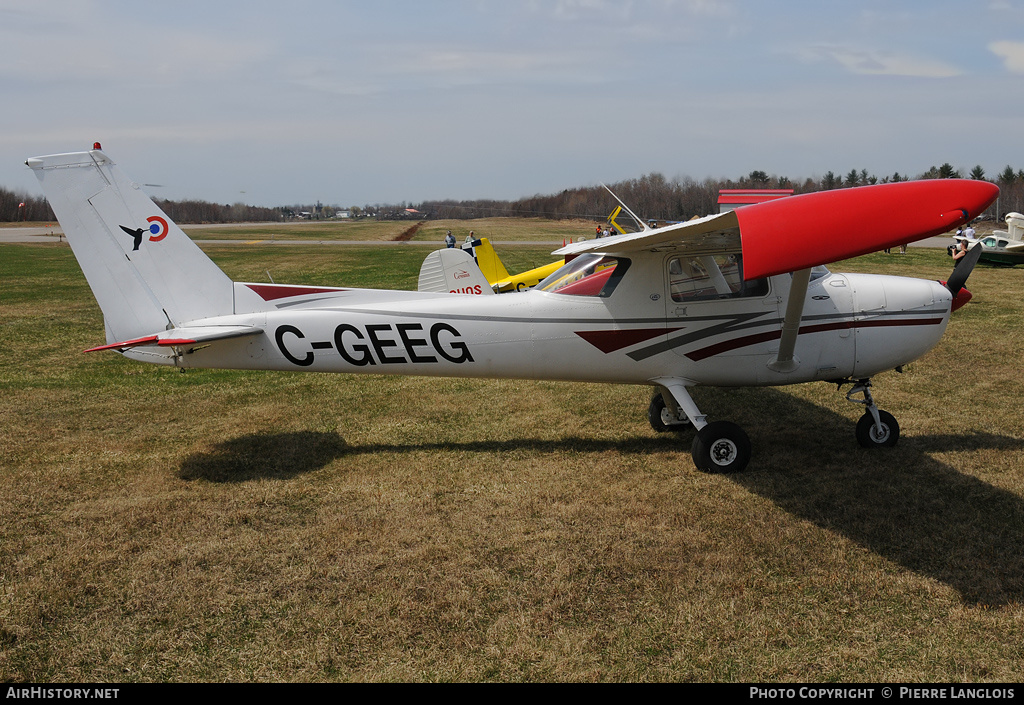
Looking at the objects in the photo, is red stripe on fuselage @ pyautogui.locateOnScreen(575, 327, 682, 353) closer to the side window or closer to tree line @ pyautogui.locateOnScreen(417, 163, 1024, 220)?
the side window

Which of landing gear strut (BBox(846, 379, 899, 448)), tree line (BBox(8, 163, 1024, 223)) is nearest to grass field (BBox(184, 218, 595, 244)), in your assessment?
tree line (BBox(8, 163, 1024, 223))

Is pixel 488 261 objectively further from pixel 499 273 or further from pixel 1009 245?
→ pixel 1009 245

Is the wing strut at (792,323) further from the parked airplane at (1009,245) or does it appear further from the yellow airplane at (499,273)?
the parked airplane at (1009,245)

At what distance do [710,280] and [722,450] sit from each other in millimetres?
1597

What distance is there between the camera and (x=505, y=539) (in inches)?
211

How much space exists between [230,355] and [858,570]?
18.3 feet

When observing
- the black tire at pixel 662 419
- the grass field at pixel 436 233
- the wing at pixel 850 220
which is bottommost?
the black tire at pixel 662 419

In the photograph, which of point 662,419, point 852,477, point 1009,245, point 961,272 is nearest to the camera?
point 852,477

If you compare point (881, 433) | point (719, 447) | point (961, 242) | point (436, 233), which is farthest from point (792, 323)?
point (436, 233)

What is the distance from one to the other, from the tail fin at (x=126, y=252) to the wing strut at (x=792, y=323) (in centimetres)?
526

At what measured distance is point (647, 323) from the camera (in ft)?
22.6

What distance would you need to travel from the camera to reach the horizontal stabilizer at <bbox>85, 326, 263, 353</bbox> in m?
6.57

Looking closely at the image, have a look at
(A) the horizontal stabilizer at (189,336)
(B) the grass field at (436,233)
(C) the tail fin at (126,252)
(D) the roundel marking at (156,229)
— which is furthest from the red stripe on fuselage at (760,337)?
(B) the grass field at (436,233)

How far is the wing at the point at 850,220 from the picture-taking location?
4.62 meters
